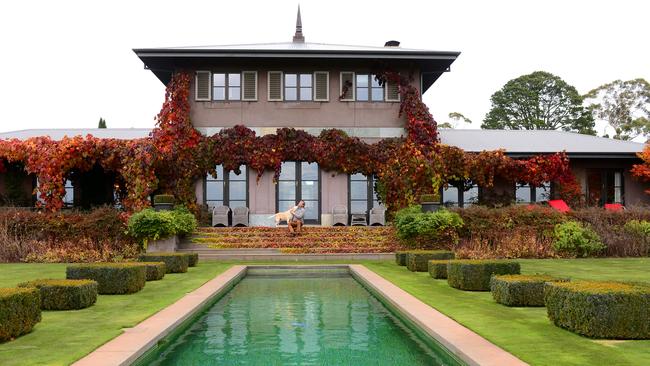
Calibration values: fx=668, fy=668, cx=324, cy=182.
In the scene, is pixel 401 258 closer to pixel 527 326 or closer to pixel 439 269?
pixel 439 269

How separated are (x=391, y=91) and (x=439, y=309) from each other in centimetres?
1591

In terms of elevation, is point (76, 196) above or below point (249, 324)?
above

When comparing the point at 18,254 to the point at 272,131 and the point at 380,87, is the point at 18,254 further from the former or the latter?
the point at 380,87

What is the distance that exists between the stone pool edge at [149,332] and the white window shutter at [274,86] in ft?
41.6

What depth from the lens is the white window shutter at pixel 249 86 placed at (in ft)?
80.6

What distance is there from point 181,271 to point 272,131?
9.28 m

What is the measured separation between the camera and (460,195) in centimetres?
2605

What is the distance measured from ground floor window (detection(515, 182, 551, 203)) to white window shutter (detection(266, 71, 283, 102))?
392 inches

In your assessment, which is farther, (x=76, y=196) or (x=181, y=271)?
(x=76, y=196)

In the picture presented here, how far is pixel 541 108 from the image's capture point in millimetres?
58406

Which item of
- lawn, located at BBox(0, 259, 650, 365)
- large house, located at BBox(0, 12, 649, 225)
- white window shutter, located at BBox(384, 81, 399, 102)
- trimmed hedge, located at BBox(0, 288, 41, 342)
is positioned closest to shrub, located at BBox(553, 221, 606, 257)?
lawn, located at BBox(0, 259, 650, 365)

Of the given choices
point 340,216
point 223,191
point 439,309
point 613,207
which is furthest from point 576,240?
point 223,191

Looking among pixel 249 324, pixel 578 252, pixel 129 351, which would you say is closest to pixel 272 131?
pixel 578 252

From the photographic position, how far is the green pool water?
7.49 metres
